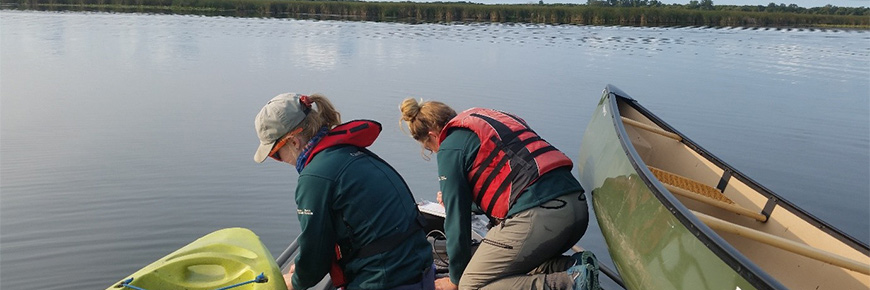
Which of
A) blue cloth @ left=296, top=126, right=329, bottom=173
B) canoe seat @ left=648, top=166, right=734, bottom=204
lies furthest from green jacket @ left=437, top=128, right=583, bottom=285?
canoe seat @ left=648, top=166, right=734, bottom=204

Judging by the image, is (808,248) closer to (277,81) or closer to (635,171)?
(635,171)

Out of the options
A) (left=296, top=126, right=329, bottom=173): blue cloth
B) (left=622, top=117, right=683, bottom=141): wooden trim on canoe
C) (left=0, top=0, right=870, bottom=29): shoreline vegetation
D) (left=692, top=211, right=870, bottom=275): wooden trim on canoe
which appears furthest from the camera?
(left=0, top=0, right=870, bottom=29): shoreline vegetation

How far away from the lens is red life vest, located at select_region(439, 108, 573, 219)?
3.05 metres

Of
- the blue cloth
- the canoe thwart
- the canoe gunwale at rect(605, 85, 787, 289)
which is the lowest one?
the canoe thwart

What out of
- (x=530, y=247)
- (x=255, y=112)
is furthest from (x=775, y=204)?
(x=255, y=112)

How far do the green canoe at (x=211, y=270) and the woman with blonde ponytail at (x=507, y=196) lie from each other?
2.66 ft

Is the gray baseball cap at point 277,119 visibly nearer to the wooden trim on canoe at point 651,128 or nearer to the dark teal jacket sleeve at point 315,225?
the dark teal jacket sleeve at point 315,225

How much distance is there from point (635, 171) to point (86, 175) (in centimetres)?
504

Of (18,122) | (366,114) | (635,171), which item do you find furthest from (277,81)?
(635,171)

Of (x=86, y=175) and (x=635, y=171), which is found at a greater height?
(x=635, y=171)

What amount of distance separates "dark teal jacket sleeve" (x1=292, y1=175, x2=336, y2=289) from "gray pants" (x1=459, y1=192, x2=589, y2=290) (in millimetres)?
803

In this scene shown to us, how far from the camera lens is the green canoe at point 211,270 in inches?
117

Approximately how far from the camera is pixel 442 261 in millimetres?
4031

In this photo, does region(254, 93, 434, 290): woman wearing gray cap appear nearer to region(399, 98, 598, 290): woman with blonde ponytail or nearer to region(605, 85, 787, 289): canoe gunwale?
region(399, 98, 598, 290): woman with blonde ponytail
